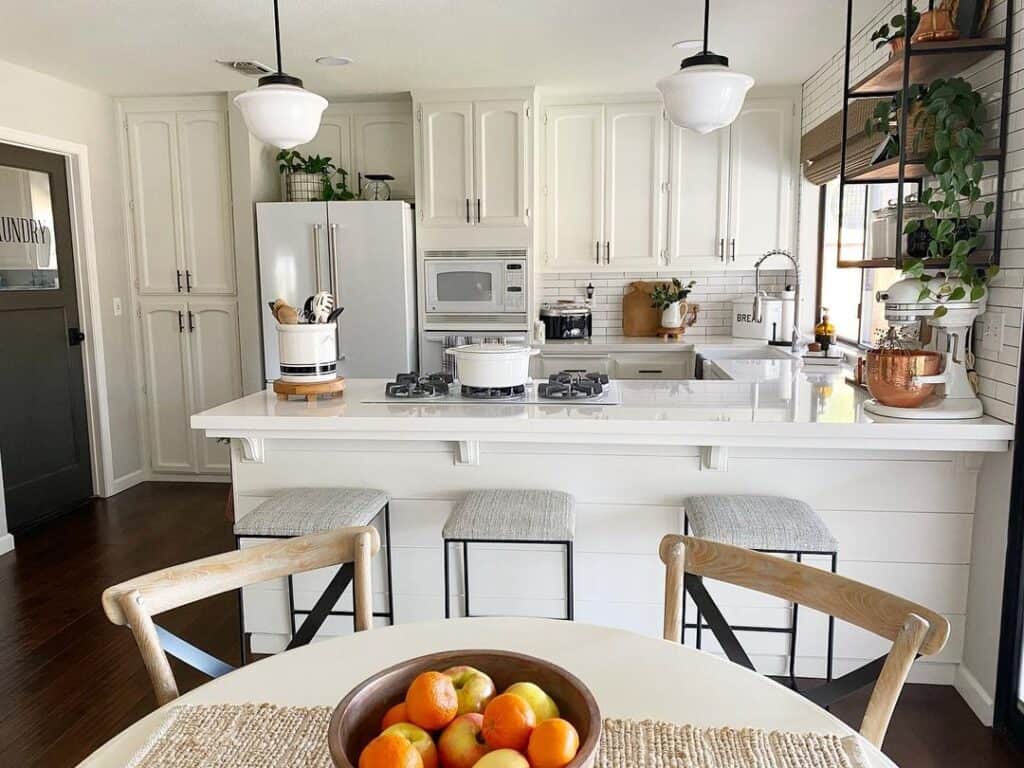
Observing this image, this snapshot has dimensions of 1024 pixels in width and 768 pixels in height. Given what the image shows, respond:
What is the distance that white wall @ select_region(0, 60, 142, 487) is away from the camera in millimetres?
4152

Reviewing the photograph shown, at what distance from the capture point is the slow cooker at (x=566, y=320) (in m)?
4.89

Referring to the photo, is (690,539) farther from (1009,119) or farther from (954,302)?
(1009,119)

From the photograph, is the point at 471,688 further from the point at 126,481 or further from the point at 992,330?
the point at 126,481

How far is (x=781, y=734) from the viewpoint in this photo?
1.01m

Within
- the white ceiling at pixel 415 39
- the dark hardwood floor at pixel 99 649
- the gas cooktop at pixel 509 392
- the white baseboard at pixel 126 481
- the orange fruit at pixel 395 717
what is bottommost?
the dark hardwood floor at pixel 99 649

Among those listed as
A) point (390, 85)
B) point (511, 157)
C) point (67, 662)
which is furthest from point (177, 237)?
point (67, 662)

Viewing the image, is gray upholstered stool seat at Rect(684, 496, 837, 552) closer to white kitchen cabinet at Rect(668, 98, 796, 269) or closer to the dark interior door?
white kitchen cabinet at Rect(668, 98, 796, 269)

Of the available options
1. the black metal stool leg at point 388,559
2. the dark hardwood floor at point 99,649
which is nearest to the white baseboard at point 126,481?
the dark hardwood floor at point 99,649

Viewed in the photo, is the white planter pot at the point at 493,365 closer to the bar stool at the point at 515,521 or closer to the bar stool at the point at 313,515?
the bar stool at the point at 515,521

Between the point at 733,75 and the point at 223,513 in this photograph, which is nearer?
the point at 733,75

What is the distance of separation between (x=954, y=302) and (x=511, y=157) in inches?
111

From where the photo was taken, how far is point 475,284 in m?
4.60

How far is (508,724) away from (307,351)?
79.2 inches

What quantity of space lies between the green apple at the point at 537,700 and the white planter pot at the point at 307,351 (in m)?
1.91
